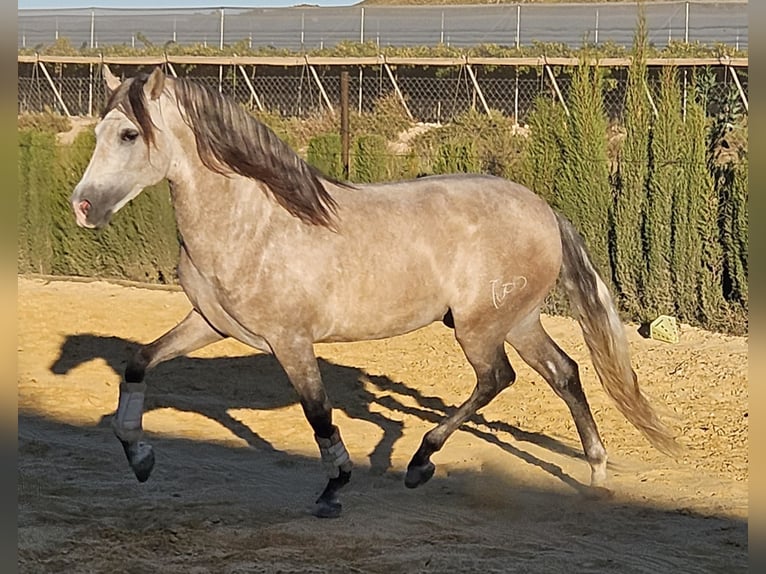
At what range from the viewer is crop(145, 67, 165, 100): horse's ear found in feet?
16.0

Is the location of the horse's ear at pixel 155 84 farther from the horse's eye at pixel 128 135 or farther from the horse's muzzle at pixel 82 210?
the horse's muzzle at pixel 82 210

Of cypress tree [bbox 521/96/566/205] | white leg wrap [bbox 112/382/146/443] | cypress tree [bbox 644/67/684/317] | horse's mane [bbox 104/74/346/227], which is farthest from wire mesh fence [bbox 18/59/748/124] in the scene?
white leg wrap [bbox 112/382/146/443]

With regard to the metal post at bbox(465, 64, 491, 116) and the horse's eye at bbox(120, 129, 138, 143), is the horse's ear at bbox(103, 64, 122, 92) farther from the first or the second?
the metal post at bbox(465, 64, 491, 116)

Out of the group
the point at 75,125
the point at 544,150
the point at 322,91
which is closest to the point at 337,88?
the point at 322,91

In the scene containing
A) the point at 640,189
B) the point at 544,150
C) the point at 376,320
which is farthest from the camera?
the point at 544,150

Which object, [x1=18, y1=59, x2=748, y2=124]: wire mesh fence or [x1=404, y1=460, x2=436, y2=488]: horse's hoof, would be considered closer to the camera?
[x1=404, y1=460, x2=436, y2=488]: horse's hoof

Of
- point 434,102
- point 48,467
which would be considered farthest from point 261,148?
point 434,102

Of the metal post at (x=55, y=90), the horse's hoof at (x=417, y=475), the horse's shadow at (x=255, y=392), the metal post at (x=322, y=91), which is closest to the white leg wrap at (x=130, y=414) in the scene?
the horse's hoof at (x=417, y=475)

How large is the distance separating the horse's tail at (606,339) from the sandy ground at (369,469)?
30 centimetres

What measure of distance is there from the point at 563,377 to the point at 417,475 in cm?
96

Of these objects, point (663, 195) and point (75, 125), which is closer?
point (663, 195)

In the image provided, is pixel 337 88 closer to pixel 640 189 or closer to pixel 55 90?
pixel 55 90

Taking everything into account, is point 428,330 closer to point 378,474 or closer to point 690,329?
point 690,329

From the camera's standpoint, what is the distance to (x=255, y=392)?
826 cm
